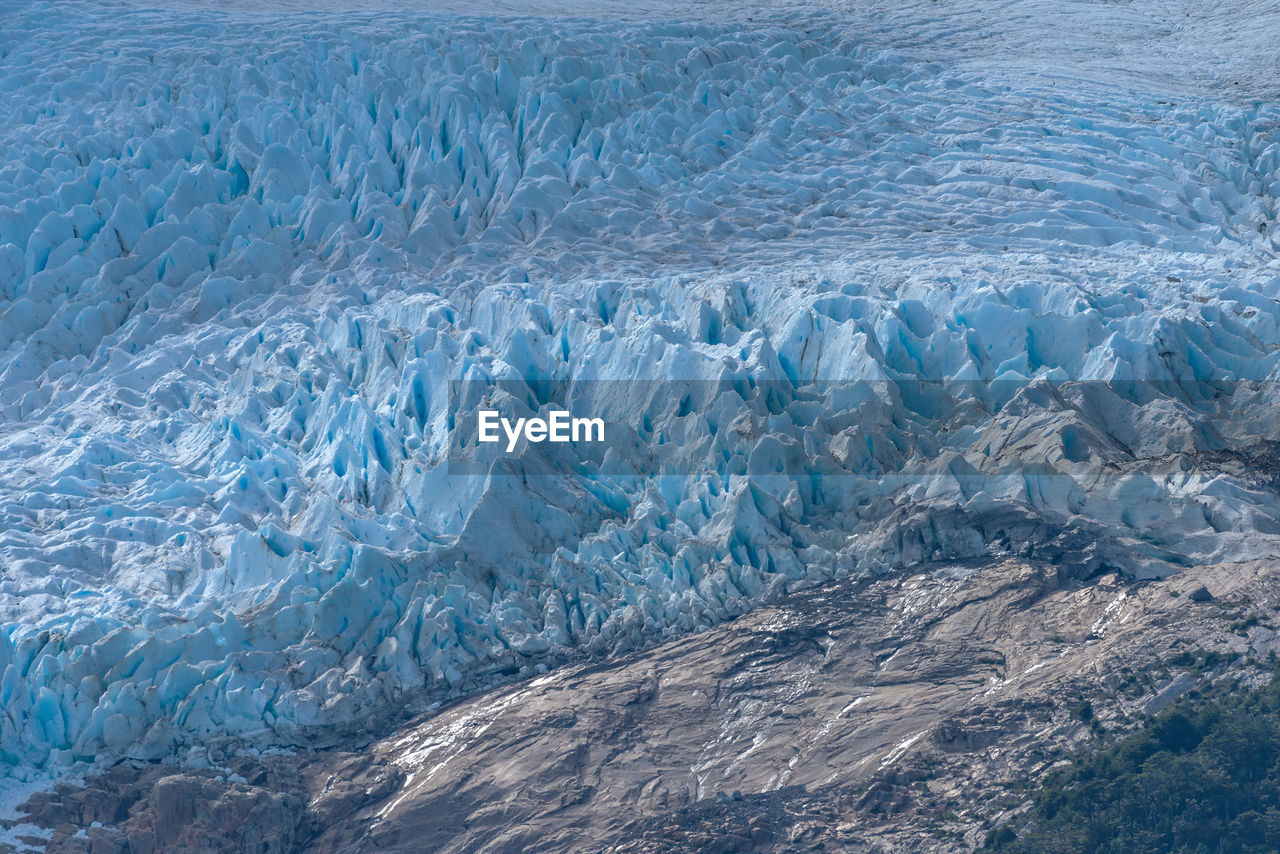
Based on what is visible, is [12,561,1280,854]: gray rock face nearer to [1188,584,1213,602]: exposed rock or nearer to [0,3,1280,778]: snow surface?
[1188,584,1213,602]: exposed rock

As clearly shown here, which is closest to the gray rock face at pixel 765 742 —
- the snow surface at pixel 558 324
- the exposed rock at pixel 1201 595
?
the exposed rock at pixel 1201 595

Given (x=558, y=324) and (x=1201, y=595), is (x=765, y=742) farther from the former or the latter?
(x=558, y=324)

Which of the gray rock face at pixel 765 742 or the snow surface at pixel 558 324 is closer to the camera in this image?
the gray rock face at pixel 765 742

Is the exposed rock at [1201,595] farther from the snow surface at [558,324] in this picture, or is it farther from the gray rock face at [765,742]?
the snow surface at [558,324]

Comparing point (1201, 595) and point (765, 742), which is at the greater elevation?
point (1201, 595)

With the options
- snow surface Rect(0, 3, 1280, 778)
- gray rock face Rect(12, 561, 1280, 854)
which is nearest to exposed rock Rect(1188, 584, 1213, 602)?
gray rock face Rect(12, 561, 1280, 854)

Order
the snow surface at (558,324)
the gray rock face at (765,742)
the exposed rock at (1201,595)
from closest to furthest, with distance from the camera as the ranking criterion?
the gray rock face at (765,742), the exposed rock at (1201,595), the snow surface at (558,324)

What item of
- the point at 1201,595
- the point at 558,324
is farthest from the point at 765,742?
Result: the point at 558,324
